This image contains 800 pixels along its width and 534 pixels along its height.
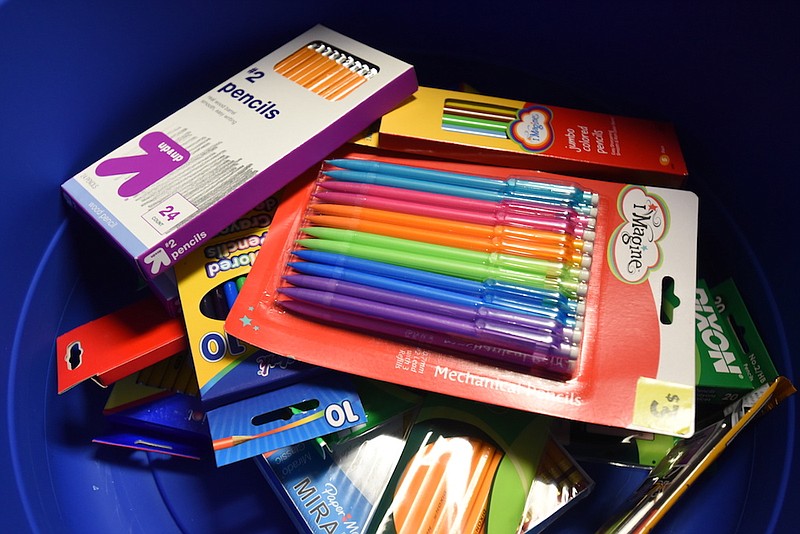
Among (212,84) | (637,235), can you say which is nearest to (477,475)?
(637,235)

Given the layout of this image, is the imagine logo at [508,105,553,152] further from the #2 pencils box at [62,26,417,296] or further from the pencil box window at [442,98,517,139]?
the #2 pencils box at [62,26,417,296]

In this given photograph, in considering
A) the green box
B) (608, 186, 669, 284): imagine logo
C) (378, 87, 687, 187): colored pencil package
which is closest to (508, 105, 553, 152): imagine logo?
(378, 87, 687, 187): colored pencil package

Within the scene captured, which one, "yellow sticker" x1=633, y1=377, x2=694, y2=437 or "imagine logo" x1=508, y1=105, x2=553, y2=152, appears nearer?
"yellow sticker" x1=633, y1=377, x2=694, y2=437

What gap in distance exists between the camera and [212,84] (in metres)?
0.86

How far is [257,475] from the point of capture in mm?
817

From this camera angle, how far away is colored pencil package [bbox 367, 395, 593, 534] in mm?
699

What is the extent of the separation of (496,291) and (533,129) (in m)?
0.22

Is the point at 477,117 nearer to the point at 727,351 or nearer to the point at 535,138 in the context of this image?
the point at 535,138

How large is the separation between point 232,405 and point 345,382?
4.8 inches

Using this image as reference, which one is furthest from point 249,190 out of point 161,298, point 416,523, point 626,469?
point 626,469

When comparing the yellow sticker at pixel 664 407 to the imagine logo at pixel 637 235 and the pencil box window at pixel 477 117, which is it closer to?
the imagine logo at pixel 637 235

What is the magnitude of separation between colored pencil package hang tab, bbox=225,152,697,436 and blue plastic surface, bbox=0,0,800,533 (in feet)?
0.54

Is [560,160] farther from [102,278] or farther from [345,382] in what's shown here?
[102,278]

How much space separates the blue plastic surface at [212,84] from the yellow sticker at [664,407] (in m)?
0.18
